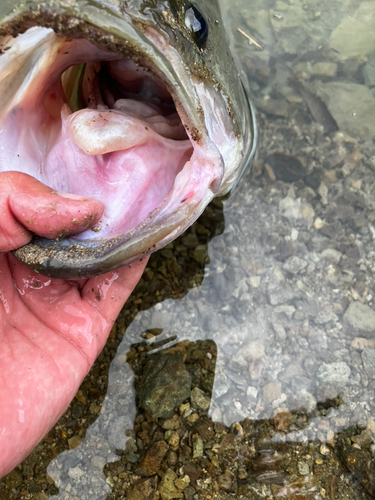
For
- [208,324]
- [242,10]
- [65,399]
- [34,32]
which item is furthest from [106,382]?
[242,10]

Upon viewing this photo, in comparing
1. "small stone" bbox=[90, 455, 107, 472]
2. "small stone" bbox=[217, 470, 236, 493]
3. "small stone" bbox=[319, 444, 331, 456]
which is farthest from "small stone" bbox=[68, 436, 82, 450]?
"small stone" bbox=[319, 444, 331, 456]

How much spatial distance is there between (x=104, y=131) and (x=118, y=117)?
126mm

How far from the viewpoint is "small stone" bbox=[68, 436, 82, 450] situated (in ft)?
7.61

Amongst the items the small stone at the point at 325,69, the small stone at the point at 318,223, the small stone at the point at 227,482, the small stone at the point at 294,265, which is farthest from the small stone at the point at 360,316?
the small stone at the point at 325,69

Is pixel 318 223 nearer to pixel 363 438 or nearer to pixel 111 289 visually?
pixel 363 438

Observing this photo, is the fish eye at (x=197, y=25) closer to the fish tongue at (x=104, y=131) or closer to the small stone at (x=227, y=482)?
the fish tongue at (x=104, y=131)

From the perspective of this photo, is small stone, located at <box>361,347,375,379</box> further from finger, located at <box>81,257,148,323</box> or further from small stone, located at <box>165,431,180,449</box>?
finger, located at <box>81,257,148,323</box>

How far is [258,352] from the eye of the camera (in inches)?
97.3

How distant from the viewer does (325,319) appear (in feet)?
8.29

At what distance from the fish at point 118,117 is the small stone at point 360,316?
108 centimetres

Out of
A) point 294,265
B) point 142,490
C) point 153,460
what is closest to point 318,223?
point 294,265

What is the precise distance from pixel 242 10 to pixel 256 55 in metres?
0.46

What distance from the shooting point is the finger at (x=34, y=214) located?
174 centimetres

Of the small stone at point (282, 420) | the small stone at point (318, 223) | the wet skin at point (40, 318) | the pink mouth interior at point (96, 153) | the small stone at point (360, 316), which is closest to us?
the wet skin at point (40, 318)
